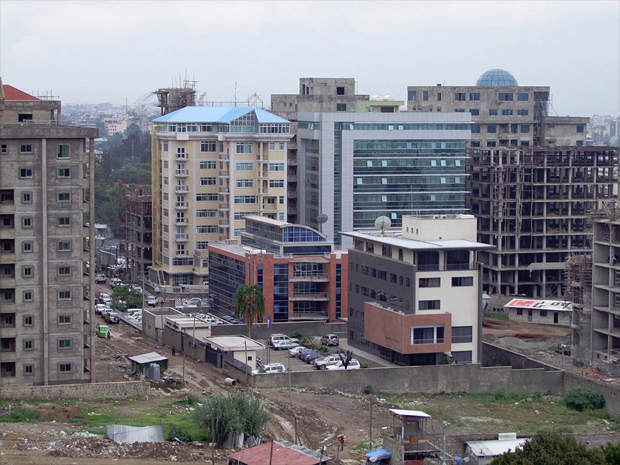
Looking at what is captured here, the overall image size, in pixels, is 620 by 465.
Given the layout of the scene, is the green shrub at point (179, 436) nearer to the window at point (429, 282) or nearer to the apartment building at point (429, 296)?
the apartment building at point (429, 296)

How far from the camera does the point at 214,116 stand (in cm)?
12625

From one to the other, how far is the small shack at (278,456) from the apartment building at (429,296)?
24068mm

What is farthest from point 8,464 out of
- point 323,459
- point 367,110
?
point 367,110

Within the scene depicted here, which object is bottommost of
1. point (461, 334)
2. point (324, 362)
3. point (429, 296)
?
point (324, 362)

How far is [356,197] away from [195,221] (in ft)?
58.9

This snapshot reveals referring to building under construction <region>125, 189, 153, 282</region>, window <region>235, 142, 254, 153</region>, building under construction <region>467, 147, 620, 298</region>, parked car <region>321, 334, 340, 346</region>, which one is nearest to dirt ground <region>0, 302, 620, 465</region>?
parked car <region>321, 334, 340, 346</region>

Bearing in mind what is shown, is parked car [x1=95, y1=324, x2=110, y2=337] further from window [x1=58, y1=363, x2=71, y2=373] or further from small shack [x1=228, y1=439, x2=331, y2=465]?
small shack [x1=228, y1=439, x2=331, y2=465]

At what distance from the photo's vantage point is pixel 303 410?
2938 inches

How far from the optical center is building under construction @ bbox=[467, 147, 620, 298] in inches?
4980

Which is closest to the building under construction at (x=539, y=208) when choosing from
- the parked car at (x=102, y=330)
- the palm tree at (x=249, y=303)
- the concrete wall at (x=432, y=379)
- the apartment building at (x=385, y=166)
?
the apartment building at (x=385, y=166)

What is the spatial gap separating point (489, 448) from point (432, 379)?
19515 mm

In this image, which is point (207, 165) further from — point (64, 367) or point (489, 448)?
point (489, 448)

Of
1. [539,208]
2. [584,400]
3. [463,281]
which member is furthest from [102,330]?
[539,208]

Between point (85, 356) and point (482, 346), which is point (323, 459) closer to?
point (85, 356)
